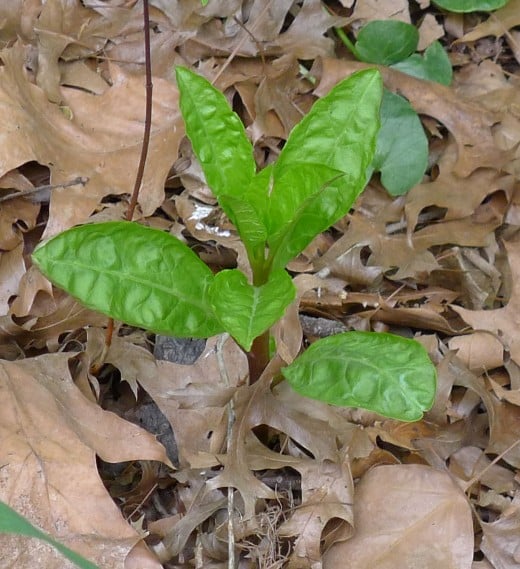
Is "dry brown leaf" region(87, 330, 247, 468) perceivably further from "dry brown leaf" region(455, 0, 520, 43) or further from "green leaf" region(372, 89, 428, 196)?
"dry brown leaf" region(455, 0, 520, 43)

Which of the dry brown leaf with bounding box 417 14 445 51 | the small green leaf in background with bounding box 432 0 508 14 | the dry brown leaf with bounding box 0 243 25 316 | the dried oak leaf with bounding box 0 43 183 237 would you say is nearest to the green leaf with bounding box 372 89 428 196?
the dry brown leaf with bounding box 417 14 445 51

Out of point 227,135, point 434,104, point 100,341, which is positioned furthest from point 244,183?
point 434,104

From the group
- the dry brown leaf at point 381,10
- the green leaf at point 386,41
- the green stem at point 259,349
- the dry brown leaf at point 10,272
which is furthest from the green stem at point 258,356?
the dry brown leaf at point 381,10

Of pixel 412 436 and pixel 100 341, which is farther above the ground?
pixel 100 341

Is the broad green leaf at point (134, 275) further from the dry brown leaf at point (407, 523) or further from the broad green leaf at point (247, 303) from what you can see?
the dry brown leaf at point (407, 523)

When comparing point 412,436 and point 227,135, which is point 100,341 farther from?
point 412,436

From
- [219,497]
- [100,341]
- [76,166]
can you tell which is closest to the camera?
[219,497]
